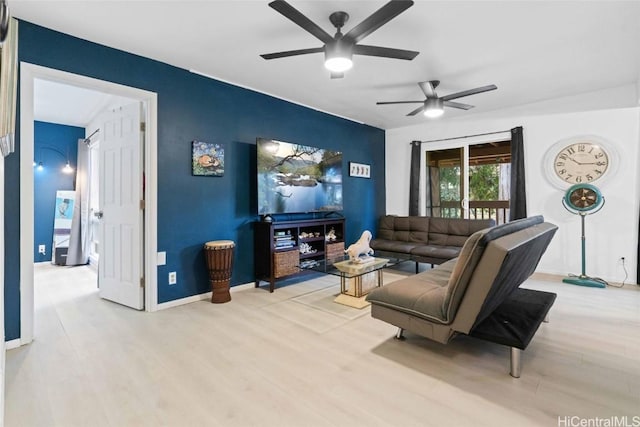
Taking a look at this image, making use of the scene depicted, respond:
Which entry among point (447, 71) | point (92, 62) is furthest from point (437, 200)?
point (92, 62)

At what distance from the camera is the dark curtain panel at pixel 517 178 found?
465 centimetres

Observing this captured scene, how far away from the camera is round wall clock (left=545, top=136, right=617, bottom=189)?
418 cm

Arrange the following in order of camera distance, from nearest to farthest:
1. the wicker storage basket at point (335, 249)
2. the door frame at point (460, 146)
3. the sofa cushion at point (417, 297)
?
the sofa cushion at point (417, 297)
the wicker storage basket at point (335, 249)
the door frame at point (460, 146)

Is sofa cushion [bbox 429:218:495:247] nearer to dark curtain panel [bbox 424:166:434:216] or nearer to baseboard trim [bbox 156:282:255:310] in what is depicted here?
dark curtain panel [bbox 424:166:434:216]

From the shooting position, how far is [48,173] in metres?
5.55

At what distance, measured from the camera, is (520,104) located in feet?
15.3

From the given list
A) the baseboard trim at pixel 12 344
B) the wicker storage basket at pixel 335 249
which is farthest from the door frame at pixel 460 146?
the baseboard trim at pixel 12 344

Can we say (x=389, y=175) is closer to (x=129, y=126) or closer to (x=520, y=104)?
(x=520, y=104)

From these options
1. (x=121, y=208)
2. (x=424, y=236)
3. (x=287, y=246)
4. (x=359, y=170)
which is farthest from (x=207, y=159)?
(x=424, y=236)

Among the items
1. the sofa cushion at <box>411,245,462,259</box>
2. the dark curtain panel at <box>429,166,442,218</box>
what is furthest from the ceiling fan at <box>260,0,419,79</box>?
the dark curtain panel at <box>429,166,442,218</box>

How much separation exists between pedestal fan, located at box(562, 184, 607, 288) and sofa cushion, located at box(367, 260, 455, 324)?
2720 millimetres

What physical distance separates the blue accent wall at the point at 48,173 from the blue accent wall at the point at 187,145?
3.87 meters

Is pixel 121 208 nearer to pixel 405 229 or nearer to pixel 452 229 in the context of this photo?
pixel 405 229

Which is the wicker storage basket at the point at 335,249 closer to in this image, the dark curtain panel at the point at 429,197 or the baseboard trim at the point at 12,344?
the dark curtain panel at the point at 429,197
